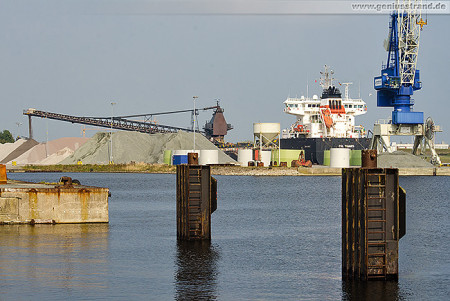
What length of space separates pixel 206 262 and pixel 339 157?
83.5 metres

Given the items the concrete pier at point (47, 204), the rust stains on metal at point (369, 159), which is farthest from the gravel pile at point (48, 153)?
the rust stains on metal at point (369, 159)

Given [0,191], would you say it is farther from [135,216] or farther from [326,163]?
[326,163]

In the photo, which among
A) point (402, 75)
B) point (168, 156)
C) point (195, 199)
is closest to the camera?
point (195, 199)

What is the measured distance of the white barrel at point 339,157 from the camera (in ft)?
352

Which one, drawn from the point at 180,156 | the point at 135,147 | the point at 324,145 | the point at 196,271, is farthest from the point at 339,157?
the point at 196,271

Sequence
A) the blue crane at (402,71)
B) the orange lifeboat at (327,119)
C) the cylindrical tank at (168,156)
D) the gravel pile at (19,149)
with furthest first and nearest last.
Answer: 1. the gravel pile at (19,149)
2. the cylindrical tank at (168,156)
3. the orange lifeboat at (327,119)
4. the blue crane at (402,71)

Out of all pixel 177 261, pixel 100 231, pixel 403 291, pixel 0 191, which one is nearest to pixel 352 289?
pixel 403 291

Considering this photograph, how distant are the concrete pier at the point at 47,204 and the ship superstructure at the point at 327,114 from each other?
9118 cm

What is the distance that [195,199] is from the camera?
93.8 ft

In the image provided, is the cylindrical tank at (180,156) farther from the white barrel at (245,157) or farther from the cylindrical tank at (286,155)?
the cylindrical tank at (286,155)

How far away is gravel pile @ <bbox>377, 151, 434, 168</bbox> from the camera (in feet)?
329

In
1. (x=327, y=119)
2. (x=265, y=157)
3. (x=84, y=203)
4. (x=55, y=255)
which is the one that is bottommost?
(x=55, y=255)

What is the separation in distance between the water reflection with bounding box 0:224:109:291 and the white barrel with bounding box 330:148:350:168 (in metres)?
76.9

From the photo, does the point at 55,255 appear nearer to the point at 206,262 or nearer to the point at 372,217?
the point at 206,262
